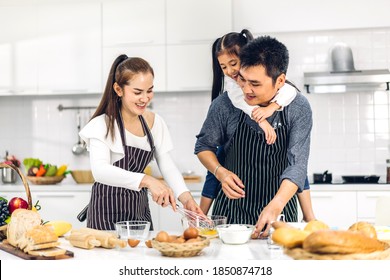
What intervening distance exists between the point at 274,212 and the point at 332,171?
2.70 metres

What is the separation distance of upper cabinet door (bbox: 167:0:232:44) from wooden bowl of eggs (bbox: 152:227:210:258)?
285 cm

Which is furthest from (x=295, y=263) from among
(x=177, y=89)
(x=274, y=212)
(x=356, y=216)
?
(x=177, y=89)

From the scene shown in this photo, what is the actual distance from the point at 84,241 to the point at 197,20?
2814 mm

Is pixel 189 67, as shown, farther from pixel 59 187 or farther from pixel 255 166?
pixel 255 166

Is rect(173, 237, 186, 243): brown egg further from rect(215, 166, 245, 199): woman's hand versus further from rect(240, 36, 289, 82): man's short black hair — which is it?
rect(240, 36, 289, 82): man's short black hair

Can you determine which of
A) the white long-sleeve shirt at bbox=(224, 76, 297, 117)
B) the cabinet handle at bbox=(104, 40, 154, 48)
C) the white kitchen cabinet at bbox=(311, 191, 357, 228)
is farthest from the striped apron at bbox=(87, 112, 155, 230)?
the cabinet handle at bbox=(104, 40, 154, 48)

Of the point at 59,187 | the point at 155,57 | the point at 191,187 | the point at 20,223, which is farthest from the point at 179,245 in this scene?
the point at 155,57

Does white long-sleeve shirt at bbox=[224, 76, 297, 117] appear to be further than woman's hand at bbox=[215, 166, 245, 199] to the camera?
Yes

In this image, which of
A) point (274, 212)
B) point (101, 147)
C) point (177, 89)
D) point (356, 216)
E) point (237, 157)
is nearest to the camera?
point (274, 212)

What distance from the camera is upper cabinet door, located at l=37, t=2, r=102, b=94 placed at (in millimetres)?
4426

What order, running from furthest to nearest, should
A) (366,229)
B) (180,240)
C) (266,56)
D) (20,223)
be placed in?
(266,56)
(20,223)
(180,240)
(366,229)

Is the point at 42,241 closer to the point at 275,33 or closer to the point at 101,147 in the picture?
the point at 101,147

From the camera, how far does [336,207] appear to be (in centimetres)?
394

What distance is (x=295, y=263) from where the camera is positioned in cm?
145
